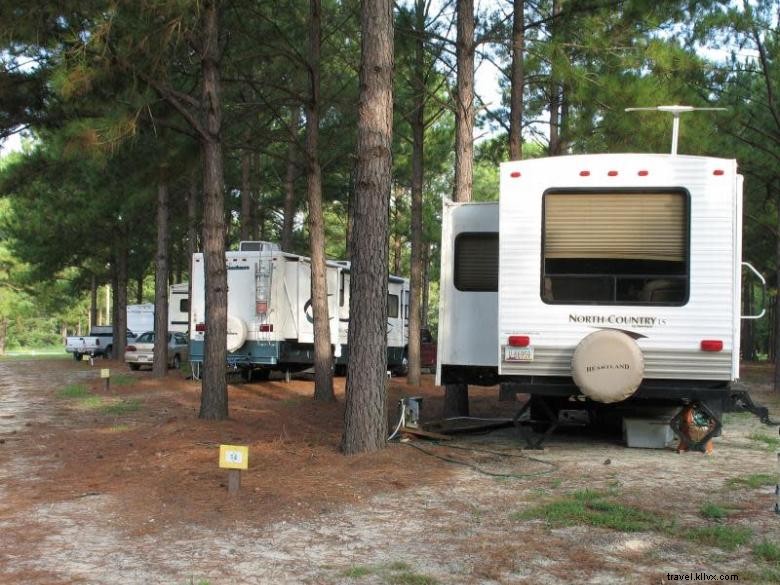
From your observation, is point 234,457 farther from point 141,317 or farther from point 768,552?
point 141,317

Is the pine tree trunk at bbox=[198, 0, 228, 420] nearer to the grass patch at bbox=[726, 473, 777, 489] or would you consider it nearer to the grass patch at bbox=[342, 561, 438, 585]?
the grass patch at bbox=[726, 473, 777, 489]

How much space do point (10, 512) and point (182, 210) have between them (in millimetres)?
22671

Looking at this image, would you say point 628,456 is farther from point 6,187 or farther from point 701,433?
point 6,187

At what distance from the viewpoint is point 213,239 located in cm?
1153

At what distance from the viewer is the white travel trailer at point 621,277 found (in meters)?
8.41

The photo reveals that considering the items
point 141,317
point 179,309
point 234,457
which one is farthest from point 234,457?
point 141,317

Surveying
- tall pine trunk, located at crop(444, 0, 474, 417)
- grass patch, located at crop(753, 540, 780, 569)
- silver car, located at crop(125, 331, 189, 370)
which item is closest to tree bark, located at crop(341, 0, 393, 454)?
tall pine trunk, located at crop(444, 0, 474, 417)

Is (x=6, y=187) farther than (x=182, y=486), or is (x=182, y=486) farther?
(x=6, y=187)

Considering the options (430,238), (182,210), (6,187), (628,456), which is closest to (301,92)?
(6,187)

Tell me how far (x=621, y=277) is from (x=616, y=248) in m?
0.30

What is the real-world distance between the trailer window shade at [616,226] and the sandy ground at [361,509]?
2123 millimetres

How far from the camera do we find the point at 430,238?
34.9 m

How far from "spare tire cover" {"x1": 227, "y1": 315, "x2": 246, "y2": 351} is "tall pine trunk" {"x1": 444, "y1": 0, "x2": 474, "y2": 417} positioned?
23.1 ft

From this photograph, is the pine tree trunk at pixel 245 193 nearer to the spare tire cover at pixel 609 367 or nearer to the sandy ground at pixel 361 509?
the sandy ground at pixel 361 509
